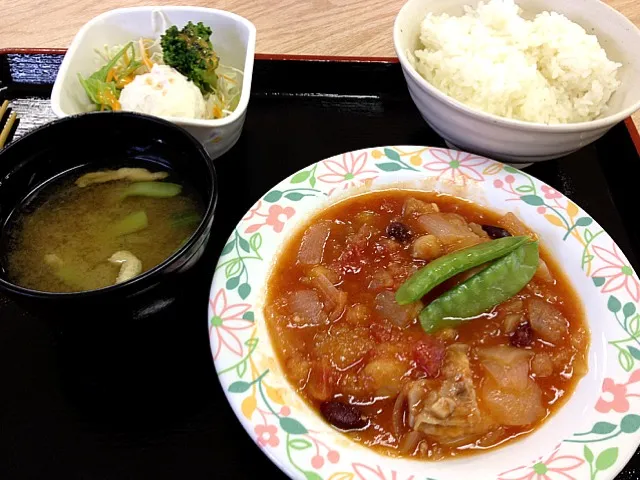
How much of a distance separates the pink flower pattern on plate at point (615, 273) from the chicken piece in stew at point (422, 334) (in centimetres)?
14

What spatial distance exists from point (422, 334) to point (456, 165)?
916 mm

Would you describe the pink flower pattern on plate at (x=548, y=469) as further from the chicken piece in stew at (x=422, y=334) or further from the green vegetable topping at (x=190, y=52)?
the green vegetable topping at (x=190, y=52)

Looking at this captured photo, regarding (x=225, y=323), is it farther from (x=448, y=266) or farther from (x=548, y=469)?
(x=548, y=469)

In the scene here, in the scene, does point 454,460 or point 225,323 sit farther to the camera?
point 225,323

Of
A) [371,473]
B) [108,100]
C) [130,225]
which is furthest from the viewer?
[108,100]

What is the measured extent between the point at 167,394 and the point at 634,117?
2860 millimetres

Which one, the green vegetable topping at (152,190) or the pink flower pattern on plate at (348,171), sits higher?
the green vegetable topping at (152,190)

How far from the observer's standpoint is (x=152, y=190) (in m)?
2.38

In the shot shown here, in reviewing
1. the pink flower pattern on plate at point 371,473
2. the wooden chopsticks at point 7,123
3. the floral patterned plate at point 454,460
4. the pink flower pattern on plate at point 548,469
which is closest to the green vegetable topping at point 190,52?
the floral patterned plate at point 454,460

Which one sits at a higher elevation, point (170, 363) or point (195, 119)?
point (195, 119)

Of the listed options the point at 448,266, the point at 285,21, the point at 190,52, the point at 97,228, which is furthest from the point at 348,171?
the point at 285,21

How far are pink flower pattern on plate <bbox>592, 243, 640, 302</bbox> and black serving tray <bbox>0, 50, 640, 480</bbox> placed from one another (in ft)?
1.19

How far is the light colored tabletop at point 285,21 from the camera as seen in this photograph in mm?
3602

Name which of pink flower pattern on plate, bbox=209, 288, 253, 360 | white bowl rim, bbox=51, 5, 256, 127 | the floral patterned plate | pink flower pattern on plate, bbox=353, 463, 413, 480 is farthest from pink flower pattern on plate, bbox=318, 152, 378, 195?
pink flower pattern on plate, bbox=353, 463, 413, 480
